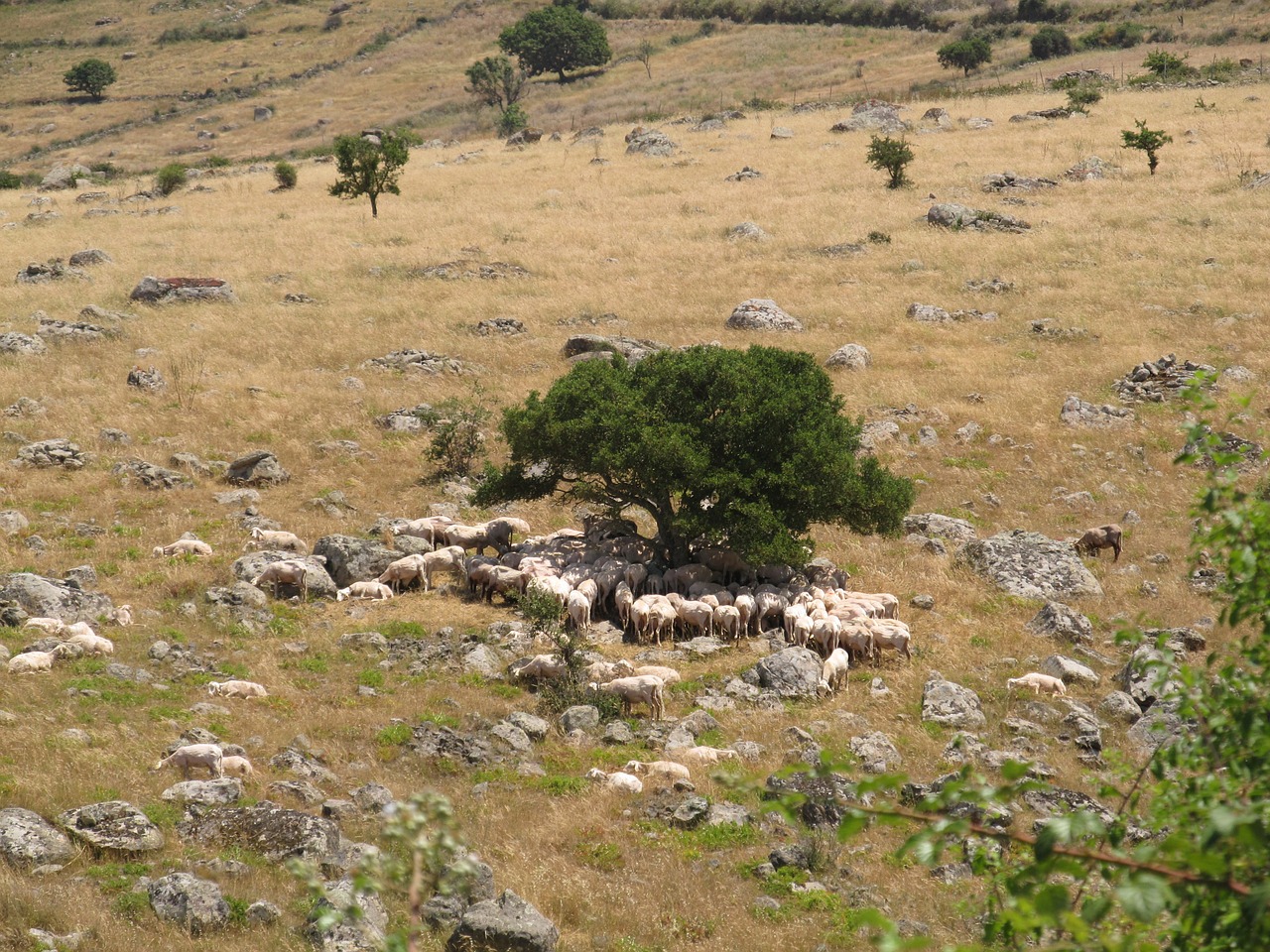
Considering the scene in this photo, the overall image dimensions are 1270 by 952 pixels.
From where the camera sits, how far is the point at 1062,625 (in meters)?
18.3

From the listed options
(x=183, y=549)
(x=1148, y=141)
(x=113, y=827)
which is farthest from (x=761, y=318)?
(x=113, y=827)

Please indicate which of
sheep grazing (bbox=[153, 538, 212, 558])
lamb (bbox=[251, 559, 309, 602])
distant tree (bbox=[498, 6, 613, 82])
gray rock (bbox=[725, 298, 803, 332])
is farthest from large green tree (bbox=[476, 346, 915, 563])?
distant tree (bbox=[498, 6, 613, 82])

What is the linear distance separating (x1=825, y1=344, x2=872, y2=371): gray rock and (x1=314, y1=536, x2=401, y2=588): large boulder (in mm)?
16362

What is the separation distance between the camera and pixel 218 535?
22016 millimetres

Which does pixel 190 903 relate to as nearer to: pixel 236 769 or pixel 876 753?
pixel 236 769

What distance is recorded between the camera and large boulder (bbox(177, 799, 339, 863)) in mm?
11039

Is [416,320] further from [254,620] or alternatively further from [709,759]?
[709,759]

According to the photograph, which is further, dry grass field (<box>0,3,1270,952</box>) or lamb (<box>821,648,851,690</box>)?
lamb (<box>821,648,851,690</box>)

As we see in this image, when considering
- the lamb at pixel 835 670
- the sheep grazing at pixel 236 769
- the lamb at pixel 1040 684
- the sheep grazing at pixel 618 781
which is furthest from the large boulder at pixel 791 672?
the sheep grazing at pixel 236 769

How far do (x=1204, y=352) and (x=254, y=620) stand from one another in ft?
87.9

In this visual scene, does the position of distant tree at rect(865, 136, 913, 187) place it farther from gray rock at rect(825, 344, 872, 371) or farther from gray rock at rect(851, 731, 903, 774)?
gray rock at rect(851, 731, 903, 774)

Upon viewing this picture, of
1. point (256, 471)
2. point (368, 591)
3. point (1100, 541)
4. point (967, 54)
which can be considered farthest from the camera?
point (967, 54)

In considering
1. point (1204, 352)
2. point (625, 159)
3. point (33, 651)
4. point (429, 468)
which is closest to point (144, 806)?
point (33, 651)

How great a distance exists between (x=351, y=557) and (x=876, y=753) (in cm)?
1073
